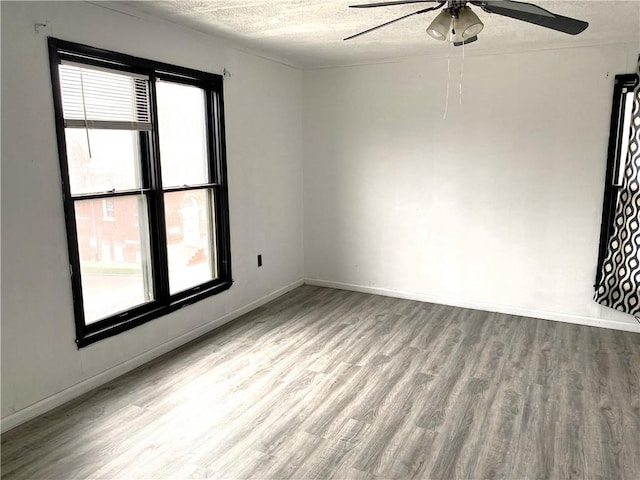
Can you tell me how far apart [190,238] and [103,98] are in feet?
4.41

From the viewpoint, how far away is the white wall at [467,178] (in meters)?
4.09

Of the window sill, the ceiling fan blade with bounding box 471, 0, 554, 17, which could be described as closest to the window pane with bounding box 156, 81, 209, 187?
the window sill

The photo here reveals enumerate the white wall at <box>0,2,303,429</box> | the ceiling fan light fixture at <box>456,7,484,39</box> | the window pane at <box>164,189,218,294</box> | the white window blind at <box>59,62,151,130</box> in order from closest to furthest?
the ceiling fan light fixture at <box>456,7,484,39</box> → the white wall at <box>0,2,303,429</box> → the white window blind at <box>59,62,151,130</box> → the window pane at <box>164,189,218,294</box>

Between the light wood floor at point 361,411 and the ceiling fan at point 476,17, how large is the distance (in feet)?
6.91

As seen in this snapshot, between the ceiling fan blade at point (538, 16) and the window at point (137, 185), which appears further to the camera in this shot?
the window at point (137, 185)

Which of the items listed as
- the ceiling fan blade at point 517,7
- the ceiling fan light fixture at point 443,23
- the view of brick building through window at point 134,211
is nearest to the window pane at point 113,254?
the view of brick building through window at point 134,211

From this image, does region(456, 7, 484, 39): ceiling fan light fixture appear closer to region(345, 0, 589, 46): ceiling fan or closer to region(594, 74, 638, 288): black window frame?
region(345, 0, 589, 46): ceiling fan

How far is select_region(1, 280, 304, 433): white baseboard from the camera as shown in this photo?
267 centimetres

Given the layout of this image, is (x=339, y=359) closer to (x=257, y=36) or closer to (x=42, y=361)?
(x=42, y=361)

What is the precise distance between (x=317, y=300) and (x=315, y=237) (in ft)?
2.70

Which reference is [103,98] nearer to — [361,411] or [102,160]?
[102,160]

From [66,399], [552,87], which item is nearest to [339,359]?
[66,399]

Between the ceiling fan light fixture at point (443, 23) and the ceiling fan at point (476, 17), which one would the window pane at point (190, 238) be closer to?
the ceiling fan at point (476, 17)

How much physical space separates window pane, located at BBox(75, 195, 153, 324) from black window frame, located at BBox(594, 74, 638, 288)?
3791 millimetres
